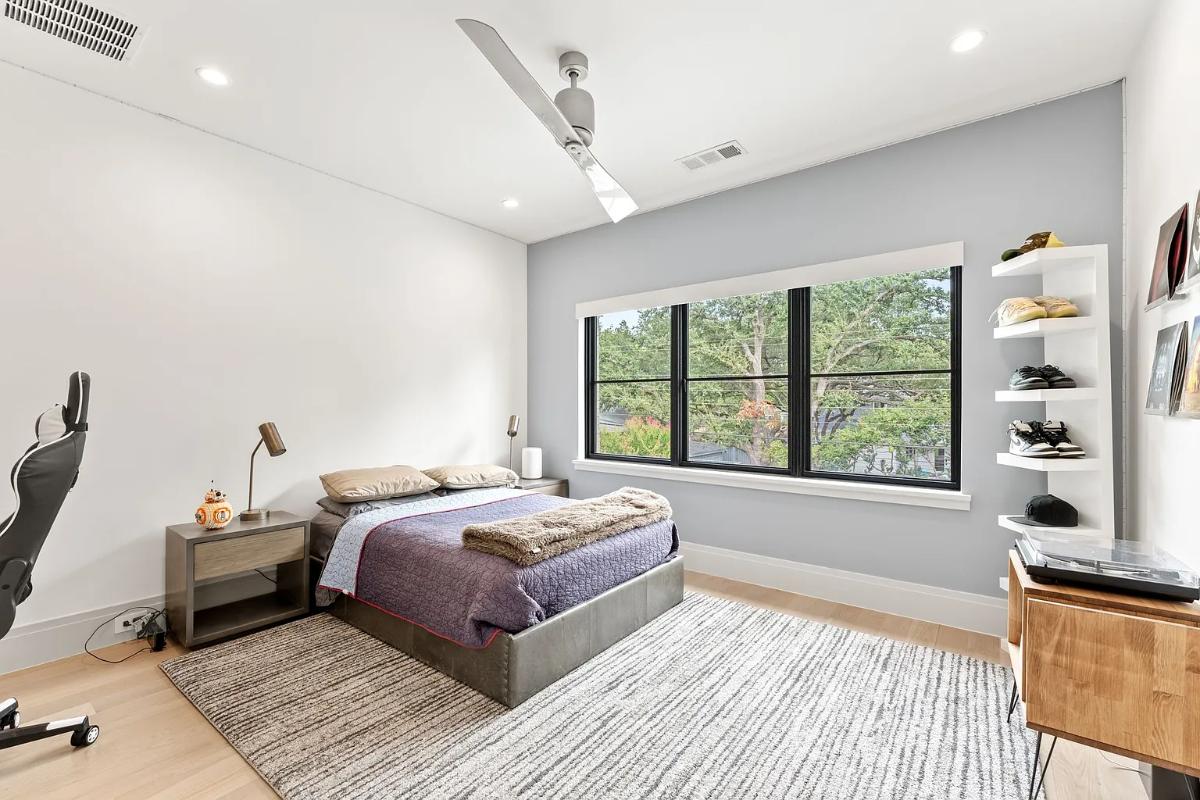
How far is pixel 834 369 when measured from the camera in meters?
3.48

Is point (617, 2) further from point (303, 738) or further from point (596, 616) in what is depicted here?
point (303, 738)

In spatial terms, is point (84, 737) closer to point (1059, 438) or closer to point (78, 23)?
point (78, 23)

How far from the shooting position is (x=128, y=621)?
280cm

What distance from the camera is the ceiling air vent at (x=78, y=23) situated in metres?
2.16

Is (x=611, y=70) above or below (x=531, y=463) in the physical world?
above

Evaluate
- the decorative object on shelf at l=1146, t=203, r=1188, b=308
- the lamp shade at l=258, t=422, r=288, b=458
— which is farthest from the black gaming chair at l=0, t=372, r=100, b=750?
the decorative object on shelf at l=1146, t=203, r=1188, b=308

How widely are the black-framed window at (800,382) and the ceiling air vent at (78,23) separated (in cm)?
328

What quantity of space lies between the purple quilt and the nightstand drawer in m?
0.21

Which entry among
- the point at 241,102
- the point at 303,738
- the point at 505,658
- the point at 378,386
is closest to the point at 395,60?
the point at 241,102

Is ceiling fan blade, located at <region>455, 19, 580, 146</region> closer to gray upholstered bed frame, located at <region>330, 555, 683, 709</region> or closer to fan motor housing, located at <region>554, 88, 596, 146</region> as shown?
fan motor housing, located at <region>554, 88, 596, 146</region>

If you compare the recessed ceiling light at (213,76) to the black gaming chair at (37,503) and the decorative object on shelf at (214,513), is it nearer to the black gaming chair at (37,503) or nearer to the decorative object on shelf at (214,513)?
the black gaming chair at (37,503)

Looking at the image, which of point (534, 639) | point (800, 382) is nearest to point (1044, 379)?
point (800, 382)

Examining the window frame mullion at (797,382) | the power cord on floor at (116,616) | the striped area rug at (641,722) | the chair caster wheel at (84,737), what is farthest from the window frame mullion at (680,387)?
the chair caster wheel at (84,737)

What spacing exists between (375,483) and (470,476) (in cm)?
74
